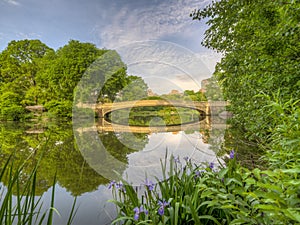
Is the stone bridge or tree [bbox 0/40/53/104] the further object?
tree [bbox 0/40/53/104]

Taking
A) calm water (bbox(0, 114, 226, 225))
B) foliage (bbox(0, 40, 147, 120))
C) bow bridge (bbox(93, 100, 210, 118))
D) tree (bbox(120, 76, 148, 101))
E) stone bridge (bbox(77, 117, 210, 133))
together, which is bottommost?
calm water (bbox(0, 114, 226, 225))

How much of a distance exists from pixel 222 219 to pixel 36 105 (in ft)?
56.6

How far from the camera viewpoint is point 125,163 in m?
3.68

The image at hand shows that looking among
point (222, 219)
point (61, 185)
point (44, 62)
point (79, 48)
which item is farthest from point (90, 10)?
point (44, 62)

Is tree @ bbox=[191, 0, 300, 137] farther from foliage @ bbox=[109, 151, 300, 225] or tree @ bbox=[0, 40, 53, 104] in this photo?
tree @ bbox=[0, 40, 53, 104]

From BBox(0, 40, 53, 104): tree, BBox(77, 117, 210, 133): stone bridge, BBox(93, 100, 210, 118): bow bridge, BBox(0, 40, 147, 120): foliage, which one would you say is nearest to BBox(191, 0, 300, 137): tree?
BBox(93, 100, 210, 118): bow bridge

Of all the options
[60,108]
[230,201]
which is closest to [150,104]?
[230,201]

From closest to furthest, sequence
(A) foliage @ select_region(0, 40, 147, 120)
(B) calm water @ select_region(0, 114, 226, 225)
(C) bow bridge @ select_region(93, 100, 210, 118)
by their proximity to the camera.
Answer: (B) calm water @ select_region(0, 114, 226, 225)
(C) bow bridge @ select_region(93, 100, 210, 118)
(A) foliage @ select_region(0, 40, 147, 120)

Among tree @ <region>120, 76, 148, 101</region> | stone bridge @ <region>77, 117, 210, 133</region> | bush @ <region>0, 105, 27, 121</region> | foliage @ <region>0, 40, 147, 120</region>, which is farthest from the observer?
foliage @ <region>0, 40, 147, 120</region>

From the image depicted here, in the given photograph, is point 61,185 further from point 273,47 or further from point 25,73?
point 25,73

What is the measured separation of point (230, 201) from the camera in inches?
23.2

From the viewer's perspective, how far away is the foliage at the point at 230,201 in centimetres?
→ 45

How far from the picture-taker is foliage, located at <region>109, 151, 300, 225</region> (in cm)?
45

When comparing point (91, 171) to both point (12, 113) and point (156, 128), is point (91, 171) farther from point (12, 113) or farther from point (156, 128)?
point (12, 113)
